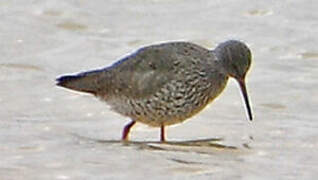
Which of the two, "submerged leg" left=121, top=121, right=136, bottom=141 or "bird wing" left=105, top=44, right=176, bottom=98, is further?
"submerged leg" left=121, top=121, right=136, bottom=141

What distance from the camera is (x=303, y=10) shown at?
45.6 ft

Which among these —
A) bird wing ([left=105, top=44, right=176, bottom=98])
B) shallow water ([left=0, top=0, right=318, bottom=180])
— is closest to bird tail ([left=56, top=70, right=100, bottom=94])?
bird wing ([left=105, top=44, right=176, bottom=98])

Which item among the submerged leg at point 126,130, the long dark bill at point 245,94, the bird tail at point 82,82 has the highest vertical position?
the bird tail at point 82,82

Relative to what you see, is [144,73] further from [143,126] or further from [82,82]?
→ [143,126]

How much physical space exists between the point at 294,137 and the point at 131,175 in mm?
1984

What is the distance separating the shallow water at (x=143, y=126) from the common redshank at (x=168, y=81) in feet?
0.83

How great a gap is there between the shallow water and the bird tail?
331mm

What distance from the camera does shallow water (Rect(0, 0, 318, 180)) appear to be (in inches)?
355

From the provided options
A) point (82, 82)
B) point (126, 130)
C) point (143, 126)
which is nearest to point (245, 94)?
point (126, 130)

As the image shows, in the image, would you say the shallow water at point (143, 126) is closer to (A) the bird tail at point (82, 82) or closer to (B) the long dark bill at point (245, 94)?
(B) the long dark bill at point (245, 94)

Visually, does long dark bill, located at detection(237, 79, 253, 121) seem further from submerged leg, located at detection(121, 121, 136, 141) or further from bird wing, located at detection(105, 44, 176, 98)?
submerged leg, located at detection(121, 121, 136, 141)

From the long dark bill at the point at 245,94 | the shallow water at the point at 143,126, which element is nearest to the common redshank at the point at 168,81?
the long dark bill at the point at 245,94

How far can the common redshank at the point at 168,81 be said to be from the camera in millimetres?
10000

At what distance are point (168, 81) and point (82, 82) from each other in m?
0.81
